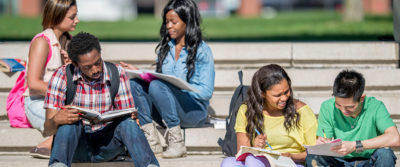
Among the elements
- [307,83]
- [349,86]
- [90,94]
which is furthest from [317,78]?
[90,94]

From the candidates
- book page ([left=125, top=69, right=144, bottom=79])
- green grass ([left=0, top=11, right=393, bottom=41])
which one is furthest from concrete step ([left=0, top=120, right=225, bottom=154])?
green grass ([left=0, top=11, right=393, bottom=41])

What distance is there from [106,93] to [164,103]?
555 mm

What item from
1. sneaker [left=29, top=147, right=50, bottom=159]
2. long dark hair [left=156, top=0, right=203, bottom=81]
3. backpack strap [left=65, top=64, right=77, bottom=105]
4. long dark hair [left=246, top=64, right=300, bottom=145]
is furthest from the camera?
long dark hair [left=156, top=0, right=203, bottom=81]

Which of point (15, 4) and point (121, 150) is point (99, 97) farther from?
point (15, 4)

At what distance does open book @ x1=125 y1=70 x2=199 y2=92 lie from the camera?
461 centimetres

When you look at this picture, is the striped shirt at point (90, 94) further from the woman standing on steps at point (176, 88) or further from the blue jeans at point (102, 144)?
the woman standing on steps at point (176, 88)

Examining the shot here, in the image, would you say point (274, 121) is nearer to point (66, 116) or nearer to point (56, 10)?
point (66, 116)

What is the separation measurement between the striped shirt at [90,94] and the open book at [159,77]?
24cm

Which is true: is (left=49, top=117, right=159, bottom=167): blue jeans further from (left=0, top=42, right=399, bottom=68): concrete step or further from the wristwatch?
(left=0, top=42, right=399, bottom=68): concrete step

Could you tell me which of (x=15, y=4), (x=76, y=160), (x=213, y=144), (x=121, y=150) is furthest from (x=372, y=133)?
(x=15, y=4)

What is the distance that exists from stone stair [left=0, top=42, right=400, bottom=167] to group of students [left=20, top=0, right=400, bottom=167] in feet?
0.82

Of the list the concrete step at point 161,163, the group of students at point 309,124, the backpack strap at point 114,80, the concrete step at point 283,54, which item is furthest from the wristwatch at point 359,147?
the concrete step at point 283,54

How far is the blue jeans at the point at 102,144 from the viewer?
4.14 meters

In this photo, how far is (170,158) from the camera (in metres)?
4.80
